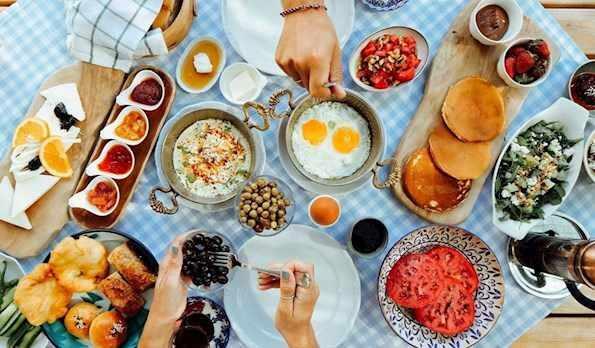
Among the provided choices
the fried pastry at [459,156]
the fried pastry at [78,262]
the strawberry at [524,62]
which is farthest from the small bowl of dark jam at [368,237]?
the fried pastry at [78,262]

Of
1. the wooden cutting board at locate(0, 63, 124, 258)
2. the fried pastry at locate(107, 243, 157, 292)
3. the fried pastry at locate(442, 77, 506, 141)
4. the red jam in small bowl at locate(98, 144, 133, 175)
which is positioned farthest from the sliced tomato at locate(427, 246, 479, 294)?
the wooden cutting board at locate(0, 63, 124, 258)

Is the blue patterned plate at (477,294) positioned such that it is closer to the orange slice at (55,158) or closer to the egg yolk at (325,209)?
the egg yolk at (325,209)

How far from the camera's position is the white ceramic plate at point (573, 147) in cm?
171

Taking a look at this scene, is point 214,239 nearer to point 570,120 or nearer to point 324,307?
point 324,307

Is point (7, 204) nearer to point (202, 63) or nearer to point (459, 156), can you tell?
point (202, 63)

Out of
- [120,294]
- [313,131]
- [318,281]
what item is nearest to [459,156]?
[313,131]

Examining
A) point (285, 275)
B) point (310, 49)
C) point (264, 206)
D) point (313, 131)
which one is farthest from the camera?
point (313, 131)

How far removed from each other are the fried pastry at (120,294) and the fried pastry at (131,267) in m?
0.02

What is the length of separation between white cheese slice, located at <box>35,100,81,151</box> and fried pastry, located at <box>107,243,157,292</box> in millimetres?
343

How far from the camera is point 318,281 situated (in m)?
1.77

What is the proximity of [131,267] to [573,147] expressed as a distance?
1.30 metres

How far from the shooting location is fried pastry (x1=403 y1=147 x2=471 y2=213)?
5.68 ft

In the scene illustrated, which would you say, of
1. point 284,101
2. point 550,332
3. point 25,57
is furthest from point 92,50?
point 550,332

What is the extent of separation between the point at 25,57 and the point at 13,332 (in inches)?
31.5
